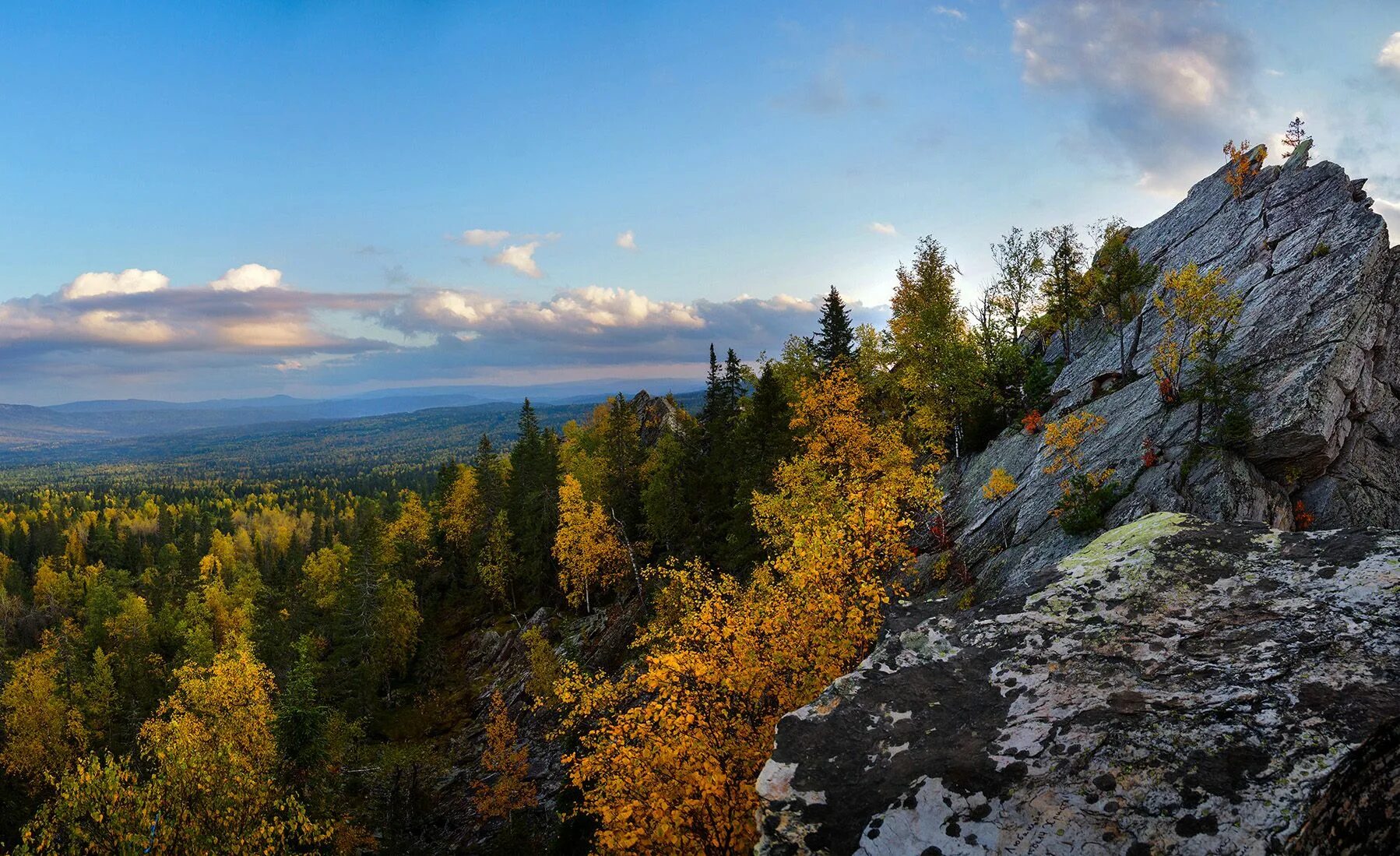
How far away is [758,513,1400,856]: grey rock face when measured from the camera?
20.5 feet

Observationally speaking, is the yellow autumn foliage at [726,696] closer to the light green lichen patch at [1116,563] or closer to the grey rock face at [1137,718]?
the grey rock face at [1137,718]

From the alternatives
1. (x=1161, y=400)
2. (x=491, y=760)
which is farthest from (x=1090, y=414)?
(x=491, y=760)

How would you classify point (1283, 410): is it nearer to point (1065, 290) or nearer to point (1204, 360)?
point (1204, 360)

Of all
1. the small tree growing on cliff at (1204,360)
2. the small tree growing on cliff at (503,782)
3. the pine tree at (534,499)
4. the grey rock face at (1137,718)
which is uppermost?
the small tree growing on cliff at (1204,360)

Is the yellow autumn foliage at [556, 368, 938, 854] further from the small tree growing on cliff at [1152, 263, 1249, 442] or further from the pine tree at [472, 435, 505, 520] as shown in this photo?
the pine tree at [472, 435, 505, 520]

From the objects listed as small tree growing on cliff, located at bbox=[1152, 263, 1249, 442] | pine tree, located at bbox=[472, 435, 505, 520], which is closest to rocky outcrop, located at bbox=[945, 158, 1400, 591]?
small tree growing on cliff, located at bbox=[1152, 263, 1249, 442]

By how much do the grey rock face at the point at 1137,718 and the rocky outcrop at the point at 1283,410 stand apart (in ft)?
34.5

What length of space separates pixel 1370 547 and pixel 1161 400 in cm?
1710

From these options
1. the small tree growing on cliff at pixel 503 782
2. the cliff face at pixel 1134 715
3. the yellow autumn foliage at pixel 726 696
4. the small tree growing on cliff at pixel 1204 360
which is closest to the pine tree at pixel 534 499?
the small tree growing on cliff at pixel 503 782

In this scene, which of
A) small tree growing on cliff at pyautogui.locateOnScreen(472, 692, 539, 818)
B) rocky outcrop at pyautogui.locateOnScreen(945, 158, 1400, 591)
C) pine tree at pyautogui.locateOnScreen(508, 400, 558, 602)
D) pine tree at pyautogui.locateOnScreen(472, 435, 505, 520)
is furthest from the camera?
pine tree at pyautogui.locateOnScreen(472, 435, 505, 520)

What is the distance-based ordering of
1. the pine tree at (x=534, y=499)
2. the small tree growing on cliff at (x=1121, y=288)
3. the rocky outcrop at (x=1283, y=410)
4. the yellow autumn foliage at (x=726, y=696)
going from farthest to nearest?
the pine tree at (x=534, y=499), the small tree growing on cliff at (x=1121, y=288), the rocky outcrop at (x=1283, y=410), the yellow autumn foliage at (x=726, y=696)

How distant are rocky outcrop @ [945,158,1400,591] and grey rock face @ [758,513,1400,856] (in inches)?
414

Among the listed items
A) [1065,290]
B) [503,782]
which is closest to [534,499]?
[503,782]

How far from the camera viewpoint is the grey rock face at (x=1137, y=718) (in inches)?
246
